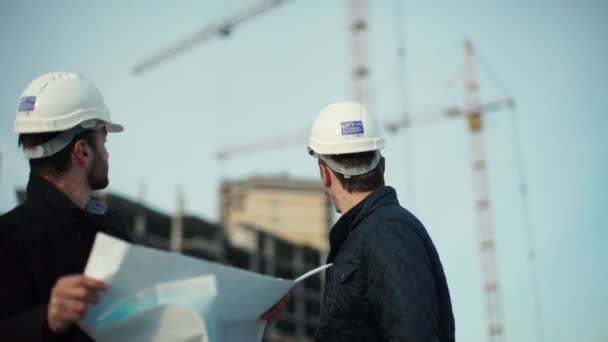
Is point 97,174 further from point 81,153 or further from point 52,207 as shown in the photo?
point 52,207

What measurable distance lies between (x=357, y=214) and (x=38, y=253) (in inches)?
63.6

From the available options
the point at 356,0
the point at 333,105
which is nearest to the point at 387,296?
the point at 333,105

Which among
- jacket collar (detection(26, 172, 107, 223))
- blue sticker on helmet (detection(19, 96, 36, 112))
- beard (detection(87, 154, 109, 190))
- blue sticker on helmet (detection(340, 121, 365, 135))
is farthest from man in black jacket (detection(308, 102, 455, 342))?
blue sticker on helmet (detection(19, 96, 36, 112))

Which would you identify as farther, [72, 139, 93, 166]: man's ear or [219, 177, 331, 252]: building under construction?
[219, 177, 331, 252]: building under construction

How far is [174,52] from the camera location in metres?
66.8

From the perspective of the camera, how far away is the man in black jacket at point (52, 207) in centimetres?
278

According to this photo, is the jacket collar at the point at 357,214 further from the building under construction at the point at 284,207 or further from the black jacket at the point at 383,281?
the building under construction at the point at 284,207

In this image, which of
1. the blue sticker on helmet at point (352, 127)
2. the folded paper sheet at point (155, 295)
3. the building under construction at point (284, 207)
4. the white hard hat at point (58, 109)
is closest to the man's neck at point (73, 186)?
the white hard hat at point (58, 109)

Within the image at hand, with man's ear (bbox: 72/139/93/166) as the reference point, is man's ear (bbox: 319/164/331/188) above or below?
below

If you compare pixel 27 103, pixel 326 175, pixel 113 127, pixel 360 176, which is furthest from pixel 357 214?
pixel 27 103

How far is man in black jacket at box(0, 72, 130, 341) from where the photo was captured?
2.78 meters

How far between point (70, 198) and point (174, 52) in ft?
215

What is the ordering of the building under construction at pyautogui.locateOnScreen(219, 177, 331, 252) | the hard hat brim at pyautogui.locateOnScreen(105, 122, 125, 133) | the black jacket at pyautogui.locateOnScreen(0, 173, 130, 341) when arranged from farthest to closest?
the building under construction at pyautogui.locateOnScreen(219, 177, 331, 252)
the hard hat brim at pyautogui.locateOnScreen(105, 122, 125, 133)
the black jacket at pyautogui.locateOnScreen(0, 173, 130, 341)

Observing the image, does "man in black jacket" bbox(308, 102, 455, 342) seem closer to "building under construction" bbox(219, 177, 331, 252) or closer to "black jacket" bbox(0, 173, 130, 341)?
"black jacket" bbox(0, 173, 130, 341)
